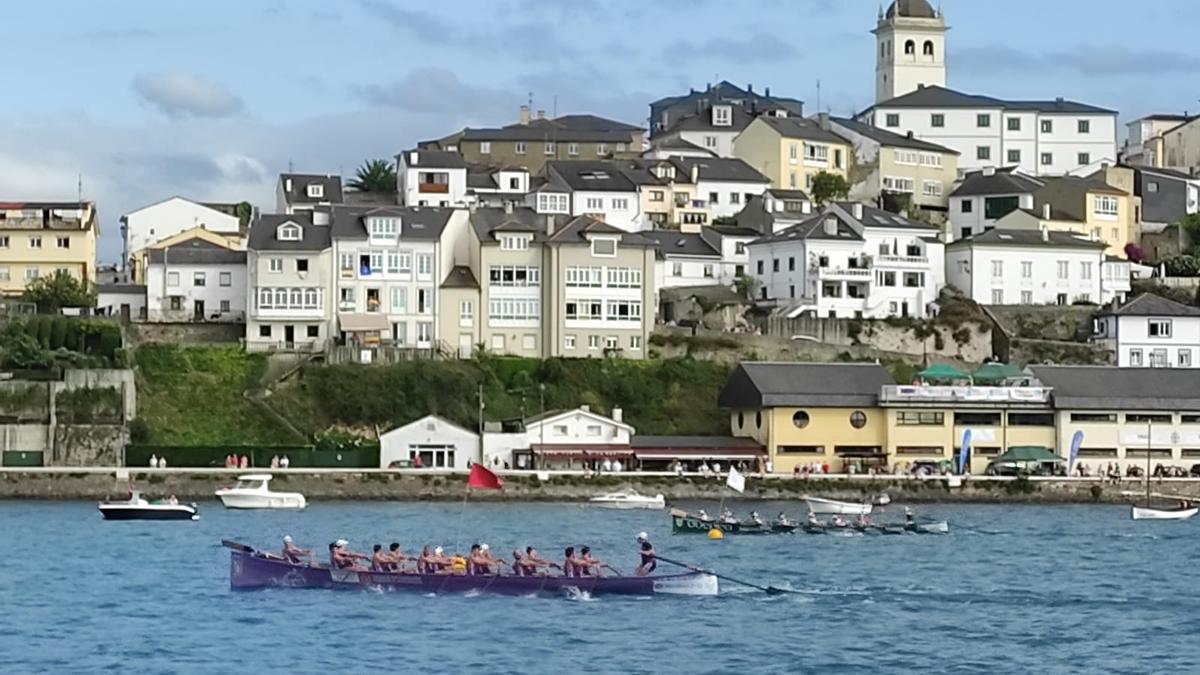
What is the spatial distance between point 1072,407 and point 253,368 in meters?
30.6

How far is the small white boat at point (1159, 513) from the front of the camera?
257 ft

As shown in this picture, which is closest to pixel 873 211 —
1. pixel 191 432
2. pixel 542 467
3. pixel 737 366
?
pixel 737 366

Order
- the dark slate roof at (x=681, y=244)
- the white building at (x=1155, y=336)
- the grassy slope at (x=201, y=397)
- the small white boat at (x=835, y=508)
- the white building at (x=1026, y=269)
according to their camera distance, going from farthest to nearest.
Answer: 1. the dark slate roof at (x=681, y=244)
2. the white building at (x=1026, y=269)
3. the white building at (x=1155, y=336)
4. the grassy slope at (x=201, y=397)
5. the small white boat at (x=835, y=508)

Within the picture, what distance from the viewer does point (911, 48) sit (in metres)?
143

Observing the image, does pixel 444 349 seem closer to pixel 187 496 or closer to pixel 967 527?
pixel 187 496

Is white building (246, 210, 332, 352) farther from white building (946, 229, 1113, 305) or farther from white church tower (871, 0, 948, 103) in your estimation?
white church tower (871, 0, 948, 103)

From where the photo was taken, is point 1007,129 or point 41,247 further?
point 1007,129

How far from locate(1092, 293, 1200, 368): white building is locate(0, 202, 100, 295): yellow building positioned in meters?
43.5

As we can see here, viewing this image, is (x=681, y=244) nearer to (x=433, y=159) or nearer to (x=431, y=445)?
(x=433, y=159)

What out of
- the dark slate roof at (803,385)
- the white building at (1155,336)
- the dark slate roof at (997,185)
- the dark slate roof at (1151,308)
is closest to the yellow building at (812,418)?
the dark slate roof at (803,385)

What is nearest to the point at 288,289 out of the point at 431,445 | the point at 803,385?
the point at 431,445

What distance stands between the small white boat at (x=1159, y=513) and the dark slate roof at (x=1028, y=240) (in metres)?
26.7

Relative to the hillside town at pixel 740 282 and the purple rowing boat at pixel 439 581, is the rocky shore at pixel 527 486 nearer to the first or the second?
the hillside town at pixel 740 282

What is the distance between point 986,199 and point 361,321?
36746 mm
